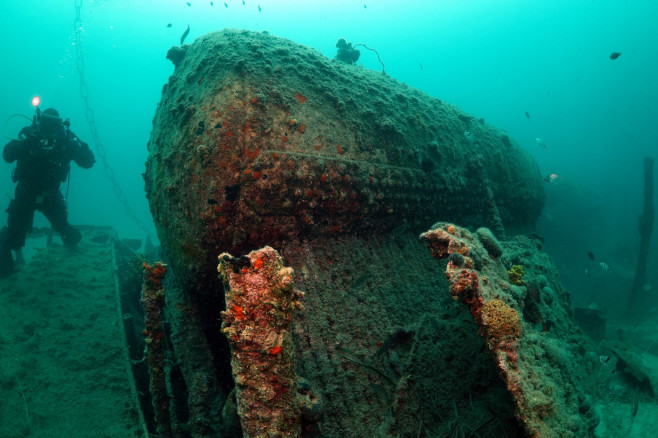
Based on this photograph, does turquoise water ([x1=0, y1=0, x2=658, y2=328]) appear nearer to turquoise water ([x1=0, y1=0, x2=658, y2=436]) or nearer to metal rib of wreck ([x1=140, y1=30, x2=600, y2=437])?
turquoise water ([x1=0, y1=0, x2=658, y2=436])

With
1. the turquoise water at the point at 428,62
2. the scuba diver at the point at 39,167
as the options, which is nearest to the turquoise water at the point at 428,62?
the turquoise water at the point at 428,62

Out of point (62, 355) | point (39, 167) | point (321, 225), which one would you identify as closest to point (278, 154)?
point (321, 225)

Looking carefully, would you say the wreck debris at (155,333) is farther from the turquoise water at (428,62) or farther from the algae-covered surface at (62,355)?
the turquoise water at (428,62)

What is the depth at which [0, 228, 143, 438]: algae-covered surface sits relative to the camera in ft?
11.6

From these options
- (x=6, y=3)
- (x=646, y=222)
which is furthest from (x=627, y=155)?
(x=6, y=3)

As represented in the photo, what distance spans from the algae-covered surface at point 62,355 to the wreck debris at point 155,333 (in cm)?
125

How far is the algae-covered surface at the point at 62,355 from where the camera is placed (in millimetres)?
3521

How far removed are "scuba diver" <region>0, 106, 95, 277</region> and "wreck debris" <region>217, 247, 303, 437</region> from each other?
795 centimetres

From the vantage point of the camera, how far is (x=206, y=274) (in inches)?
116

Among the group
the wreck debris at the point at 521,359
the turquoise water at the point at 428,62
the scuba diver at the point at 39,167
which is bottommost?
the wreck debris at the point at 521,359

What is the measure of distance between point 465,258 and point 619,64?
142819 millimetres

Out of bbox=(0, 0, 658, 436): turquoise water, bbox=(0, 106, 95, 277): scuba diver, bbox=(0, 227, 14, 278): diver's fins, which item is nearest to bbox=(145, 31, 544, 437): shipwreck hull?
bbox=(0, 227, 14, 278): diver's fins

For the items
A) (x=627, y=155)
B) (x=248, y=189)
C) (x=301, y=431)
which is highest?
(x=627, y=155)

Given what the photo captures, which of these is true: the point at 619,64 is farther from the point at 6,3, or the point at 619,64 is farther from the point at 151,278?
the point at 6,3
